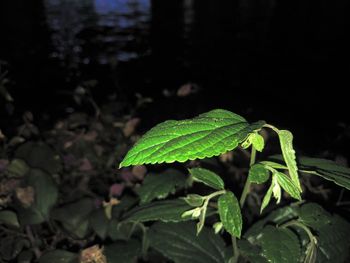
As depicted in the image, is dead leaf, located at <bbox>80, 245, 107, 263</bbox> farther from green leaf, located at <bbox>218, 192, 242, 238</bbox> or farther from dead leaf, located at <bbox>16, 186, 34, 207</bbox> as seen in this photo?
green leaf, located at <bbox>218, 192, 242, 238</bbox>

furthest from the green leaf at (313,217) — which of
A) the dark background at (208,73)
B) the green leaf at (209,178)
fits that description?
the dark background at (208,73)

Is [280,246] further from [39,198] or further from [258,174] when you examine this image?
[39,198]

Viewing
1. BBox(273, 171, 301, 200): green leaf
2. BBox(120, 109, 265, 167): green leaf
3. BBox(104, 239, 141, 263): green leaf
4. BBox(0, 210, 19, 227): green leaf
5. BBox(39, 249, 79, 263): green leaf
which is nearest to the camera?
BBox(120, 109, 265, 167): green leaf

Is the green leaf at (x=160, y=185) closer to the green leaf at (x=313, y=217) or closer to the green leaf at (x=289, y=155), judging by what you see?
the green leaf at (x=313, y=217)

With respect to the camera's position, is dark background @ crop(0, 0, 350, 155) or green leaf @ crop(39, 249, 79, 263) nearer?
green leaf @ crop(39, 249, 79, 263)

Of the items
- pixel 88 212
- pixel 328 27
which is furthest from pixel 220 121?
pixel 328 27

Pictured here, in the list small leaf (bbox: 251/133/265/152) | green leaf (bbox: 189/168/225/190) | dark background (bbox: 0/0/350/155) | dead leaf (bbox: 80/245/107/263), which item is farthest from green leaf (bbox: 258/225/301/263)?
dark background (bbox: 0/0/350/155)

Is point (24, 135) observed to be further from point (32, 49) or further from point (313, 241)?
point (32, 49)
